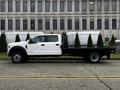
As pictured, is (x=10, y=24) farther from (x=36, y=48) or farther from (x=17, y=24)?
(x=36, y=48)

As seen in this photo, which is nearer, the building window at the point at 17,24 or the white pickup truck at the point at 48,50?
the white pickup truck at the point at 48,50

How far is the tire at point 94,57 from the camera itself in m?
22.8

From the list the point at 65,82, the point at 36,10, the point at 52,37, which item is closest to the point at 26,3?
the point at 36,10

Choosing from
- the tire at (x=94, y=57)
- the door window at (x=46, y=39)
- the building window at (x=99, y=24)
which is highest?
the building window at (x=99, y=24)

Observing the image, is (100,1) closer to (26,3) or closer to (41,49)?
(26,3)

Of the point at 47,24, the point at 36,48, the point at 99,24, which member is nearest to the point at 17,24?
the point at 47,24

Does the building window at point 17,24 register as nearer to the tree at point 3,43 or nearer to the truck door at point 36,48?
A: the tree at point 3,43

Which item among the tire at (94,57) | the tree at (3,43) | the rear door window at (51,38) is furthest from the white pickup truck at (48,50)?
the tree at (3,43)

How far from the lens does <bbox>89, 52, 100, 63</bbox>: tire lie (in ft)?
74.8

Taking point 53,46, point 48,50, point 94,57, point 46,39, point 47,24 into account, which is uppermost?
point 47,24

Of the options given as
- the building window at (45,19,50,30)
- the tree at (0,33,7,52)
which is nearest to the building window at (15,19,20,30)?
the building window at (45,19,50,30)

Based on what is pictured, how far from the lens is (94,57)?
22.9 meters

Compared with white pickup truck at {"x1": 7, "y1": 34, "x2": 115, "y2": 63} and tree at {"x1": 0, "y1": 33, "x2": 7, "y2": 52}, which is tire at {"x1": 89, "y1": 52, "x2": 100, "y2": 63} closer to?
white pickup truck at {"x1": 7, "y1": 34, "x2": 115, "y2": 63}

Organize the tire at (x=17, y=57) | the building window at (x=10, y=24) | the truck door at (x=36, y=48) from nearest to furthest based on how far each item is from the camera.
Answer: the tire at (x=17, y=57)
the truck door at (x=36, y=48)
the building window at (x=10, y=24)
